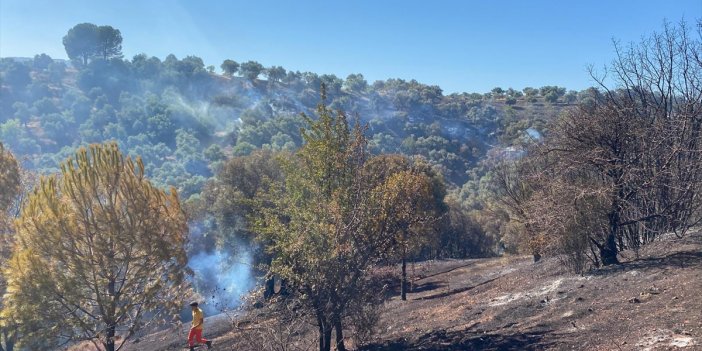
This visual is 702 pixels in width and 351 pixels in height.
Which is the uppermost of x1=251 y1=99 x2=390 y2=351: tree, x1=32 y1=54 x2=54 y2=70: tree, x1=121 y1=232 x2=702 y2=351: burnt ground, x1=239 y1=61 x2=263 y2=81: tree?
x1=32 y1=54 x2=54 y2=70: tree

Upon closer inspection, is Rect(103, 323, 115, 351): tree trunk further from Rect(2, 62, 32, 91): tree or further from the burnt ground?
Rect(2, 62, 32, 91): tree

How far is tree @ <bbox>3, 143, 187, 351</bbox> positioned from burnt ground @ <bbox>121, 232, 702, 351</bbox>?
106 inches

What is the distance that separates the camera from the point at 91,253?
1239 centimetres

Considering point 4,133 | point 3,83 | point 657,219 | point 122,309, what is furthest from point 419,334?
point 3,83

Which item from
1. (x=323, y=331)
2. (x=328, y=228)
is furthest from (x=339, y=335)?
(x=328, y=228)

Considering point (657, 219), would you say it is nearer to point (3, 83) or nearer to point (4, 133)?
point (4, 133)

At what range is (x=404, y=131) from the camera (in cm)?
13250

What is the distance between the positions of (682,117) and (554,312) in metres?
6.70

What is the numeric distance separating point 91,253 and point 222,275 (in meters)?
19.5

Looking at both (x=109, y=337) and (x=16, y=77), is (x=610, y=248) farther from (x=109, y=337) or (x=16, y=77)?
(x=16, y=77)

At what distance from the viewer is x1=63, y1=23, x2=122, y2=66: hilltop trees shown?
16562 cm

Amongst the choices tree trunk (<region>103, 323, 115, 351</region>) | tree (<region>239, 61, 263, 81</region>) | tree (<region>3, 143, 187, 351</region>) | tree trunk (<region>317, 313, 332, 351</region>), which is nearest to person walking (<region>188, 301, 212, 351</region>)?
tree (<region>3, 143, 187, 351</region>)

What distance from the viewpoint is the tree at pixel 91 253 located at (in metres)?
11.9

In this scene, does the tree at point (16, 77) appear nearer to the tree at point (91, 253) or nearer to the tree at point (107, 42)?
the tree at point (107, 42)
